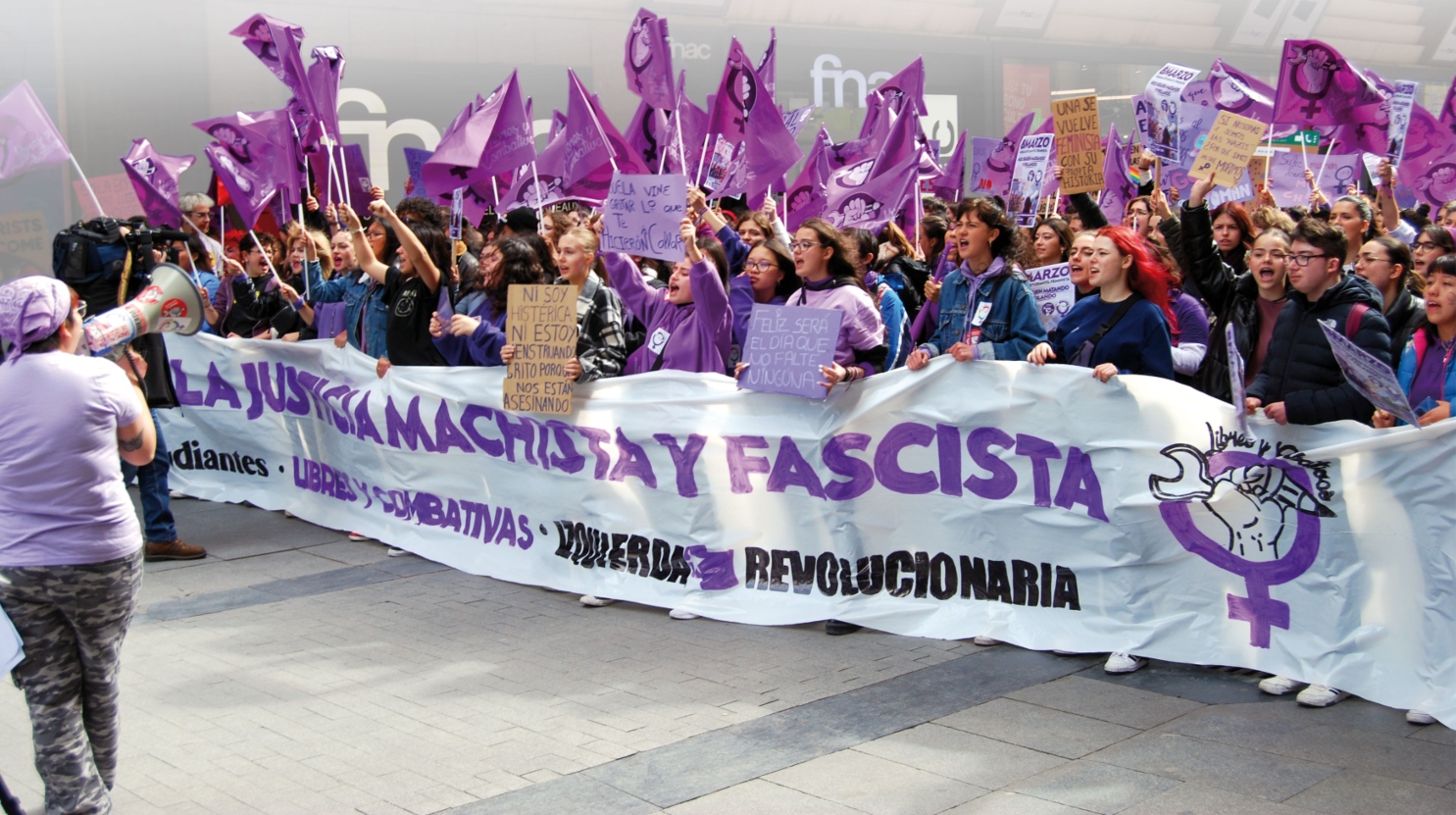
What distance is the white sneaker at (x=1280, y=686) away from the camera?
4.82 metres

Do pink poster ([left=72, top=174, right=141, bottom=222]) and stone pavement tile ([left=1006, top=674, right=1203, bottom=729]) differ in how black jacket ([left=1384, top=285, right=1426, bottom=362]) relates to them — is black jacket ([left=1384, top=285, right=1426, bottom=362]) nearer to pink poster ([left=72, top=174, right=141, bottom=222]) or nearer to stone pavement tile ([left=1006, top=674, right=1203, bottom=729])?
stone pavement tile ([left=1006, top=674, right=1203, bottom=729])

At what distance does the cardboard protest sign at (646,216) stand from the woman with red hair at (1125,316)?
175cm

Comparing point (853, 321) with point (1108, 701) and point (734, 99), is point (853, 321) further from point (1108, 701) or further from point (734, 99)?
point (734, 99)

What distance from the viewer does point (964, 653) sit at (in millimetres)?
5520

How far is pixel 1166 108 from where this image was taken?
312 inches

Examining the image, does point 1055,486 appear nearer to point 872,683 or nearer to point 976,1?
point 872,683

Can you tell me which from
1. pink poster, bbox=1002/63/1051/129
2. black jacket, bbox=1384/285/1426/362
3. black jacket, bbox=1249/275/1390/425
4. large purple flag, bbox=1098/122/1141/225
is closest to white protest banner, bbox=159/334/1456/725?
black jacket, bbox=1249/275/1390/425

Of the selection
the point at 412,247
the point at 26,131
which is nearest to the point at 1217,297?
the point at 412,247

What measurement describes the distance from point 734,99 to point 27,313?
5052mm

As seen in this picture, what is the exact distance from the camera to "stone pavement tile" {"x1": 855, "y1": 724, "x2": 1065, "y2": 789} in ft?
13.8

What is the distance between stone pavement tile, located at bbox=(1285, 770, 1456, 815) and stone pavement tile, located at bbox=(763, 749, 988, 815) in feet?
3.14

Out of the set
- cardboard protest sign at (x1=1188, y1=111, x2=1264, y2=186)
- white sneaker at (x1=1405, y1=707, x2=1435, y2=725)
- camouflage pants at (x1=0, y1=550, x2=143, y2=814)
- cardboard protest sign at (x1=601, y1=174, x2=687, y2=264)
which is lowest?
white sneaker at (x1=1405, y1=707, x2=1435, y2=725)

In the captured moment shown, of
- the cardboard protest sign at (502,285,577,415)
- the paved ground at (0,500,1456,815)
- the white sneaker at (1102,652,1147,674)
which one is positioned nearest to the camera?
the paved ground at (0,500,1456,815)

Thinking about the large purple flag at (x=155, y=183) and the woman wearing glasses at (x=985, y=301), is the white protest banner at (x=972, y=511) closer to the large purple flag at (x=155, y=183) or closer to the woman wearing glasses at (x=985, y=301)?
the woman wearing glasses at (x=985, y=301)
